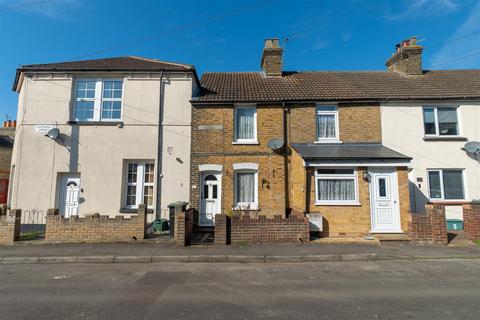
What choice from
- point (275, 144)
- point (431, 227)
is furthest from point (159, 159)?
point (431, 227)

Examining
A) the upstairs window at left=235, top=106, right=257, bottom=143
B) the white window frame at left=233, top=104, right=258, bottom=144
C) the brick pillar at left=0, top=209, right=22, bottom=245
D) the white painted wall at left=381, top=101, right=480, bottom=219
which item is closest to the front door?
the white window frame at left=233, top=104, right=258, bottom=144

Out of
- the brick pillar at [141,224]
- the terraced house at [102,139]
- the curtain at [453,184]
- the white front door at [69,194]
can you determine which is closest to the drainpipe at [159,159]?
the terraced house at [102,139]

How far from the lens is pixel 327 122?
1216cm

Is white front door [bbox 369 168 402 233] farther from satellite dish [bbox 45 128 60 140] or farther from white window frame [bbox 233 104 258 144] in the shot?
satellite dish [bbox 45 128 60 140]

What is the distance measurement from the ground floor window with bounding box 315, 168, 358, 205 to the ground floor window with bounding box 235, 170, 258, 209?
2.74 m

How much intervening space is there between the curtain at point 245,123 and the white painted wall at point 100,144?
2.24 meters

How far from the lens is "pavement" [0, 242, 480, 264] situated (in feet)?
23.4

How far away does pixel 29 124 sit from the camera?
38.7 ft

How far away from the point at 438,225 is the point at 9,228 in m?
13.7

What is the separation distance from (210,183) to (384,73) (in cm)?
1156

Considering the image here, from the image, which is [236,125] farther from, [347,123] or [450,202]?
[450,202]

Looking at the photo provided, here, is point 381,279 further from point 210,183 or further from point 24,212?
point 24,212

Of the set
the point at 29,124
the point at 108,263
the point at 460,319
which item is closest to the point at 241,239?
the point at 108,263

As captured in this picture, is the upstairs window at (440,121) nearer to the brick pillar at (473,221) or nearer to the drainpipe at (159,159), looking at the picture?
the brick pillar at (473,221)
